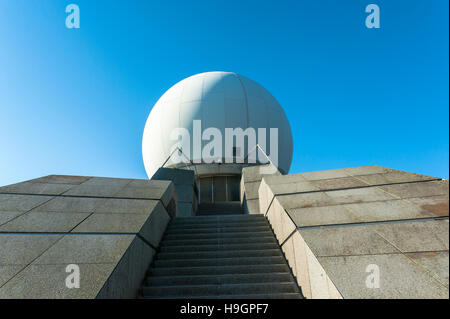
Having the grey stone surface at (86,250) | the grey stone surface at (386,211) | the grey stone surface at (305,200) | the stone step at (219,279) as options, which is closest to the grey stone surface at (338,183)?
the grey stone surface at (305,200)

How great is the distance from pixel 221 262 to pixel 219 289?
0.81 m

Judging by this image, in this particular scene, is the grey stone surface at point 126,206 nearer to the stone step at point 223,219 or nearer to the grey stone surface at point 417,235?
the stone step at point 223,219

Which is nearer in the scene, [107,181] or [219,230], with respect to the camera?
[219,230]

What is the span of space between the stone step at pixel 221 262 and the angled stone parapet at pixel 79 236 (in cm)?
36

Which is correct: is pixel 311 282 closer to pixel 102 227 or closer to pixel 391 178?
pixel 102 227

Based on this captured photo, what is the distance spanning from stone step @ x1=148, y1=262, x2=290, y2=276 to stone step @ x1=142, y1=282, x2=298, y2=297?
0.41 meters

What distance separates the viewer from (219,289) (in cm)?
393

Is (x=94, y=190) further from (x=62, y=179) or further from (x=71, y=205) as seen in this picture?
(x=62, y=179)

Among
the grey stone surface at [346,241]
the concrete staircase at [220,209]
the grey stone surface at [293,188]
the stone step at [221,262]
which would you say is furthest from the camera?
the concrete staircase at [220,209]

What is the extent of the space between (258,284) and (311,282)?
2.99 ft

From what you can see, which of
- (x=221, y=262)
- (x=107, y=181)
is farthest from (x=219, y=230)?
(x=107, y=181)

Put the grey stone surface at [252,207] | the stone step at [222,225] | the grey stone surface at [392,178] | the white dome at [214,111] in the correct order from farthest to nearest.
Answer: the white dome at [214,111] < the grey stone surface at [252,207] < the stone step at [222,225] < the grey stone surface at [392,178]

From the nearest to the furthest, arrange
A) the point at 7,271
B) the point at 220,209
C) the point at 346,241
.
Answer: the point at 7,271 < the point at 346,241 < the point at 220,209

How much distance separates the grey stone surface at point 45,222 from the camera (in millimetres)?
4293
